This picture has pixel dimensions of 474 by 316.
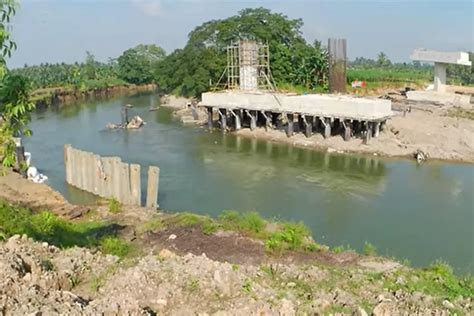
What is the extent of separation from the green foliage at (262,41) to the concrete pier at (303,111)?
480 inches

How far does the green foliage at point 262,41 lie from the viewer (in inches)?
1927

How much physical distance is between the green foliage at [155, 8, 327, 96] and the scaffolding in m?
3.48

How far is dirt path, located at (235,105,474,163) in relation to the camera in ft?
94.9

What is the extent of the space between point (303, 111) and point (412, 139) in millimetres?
6777

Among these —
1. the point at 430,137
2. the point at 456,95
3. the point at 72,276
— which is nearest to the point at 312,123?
the point at 430,137

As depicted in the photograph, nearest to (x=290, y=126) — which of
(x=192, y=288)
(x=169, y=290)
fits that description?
(x=192, y=288)

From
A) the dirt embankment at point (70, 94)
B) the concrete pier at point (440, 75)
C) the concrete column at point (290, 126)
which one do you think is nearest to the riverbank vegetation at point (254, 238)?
the concrete column at point (290, 126)

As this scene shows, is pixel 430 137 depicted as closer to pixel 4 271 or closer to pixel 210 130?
pixel 210 130

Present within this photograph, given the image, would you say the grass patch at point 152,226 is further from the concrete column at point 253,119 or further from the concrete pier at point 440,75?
the concrete pier at point 440,75

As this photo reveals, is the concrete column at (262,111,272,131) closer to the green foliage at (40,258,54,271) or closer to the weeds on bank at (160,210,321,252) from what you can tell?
the weeds on bank at (160,210,321,252)

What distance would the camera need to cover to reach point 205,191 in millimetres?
23172

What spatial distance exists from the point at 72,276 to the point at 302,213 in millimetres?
12808

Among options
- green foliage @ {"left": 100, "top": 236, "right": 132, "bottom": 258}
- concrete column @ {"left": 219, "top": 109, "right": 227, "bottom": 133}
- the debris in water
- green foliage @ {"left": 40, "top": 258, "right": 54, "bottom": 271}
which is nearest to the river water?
the debris in water

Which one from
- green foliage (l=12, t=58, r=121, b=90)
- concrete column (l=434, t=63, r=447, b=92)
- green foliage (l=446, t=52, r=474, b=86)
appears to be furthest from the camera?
green foliage (l=446, t=52, r=474, b=86)
